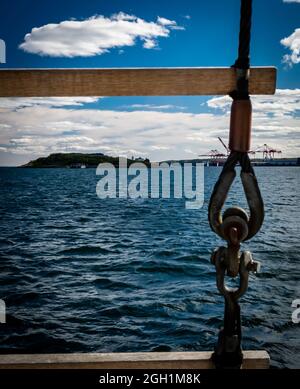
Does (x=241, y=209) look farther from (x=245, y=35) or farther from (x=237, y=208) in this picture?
(x=245, y=35)

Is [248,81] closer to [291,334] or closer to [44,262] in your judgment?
[291,334]

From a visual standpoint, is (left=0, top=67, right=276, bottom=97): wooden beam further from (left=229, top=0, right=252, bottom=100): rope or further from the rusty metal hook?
the rusty metal hook

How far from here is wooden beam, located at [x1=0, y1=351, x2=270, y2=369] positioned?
246 cm

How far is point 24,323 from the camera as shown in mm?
12648

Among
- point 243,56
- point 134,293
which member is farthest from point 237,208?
point 134,293

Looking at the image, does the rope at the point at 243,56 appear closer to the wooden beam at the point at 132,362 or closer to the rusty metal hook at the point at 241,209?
the rusty metal hook at the point at 241,209

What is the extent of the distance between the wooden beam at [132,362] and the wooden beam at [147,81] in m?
1.46

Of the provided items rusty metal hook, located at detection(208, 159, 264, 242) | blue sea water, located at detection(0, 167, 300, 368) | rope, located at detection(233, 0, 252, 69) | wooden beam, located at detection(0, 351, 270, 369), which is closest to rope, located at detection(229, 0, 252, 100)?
rope, located at detection(233, 0, 252, 69)

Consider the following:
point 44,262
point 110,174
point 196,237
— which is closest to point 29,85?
point 44,262

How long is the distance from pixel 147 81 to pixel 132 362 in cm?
156

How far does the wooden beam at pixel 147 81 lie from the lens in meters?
2.32

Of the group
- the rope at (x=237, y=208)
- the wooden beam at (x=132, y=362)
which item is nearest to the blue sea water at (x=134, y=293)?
the wooden beam at (x=132, y=362)

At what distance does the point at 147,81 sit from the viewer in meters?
2.36
